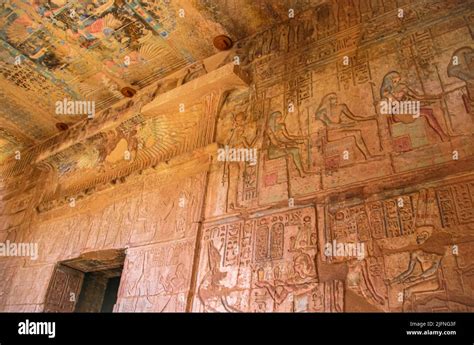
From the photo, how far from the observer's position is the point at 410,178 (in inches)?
118

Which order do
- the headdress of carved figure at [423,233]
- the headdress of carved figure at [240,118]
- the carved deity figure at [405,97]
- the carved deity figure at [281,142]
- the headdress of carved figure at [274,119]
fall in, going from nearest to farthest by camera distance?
1. the headdress of carved figure at [423,233]
2. the carved deity figure at [405,97]
3. the carved deity figure at [281,142]
4. the headdress of carved figure at [274,119]
5. the headdress of carved figure at [240,118]

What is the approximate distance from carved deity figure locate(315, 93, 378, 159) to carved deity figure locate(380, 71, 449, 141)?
0.26 metres

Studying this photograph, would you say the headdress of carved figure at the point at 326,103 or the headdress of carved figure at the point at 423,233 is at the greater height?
the headdress of carved figure at the point at 326,103

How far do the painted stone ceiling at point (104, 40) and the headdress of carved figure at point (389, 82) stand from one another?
170 centimetres

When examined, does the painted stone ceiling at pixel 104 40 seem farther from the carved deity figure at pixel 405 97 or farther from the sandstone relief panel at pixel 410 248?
the sandstone relief panel at pixel 410 248

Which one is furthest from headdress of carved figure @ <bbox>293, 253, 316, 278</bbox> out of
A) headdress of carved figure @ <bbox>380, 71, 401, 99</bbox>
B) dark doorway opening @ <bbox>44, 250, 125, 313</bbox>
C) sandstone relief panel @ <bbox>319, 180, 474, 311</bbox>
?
dark doorway opening @ <bbox>44, 250, 125, 313</bbox>

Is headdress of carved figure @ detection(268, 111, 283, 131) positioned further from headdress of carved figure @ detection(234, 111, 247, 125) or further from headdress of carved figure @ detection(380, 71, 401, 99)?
headdress of carved figure @ detection(380, 71, 401, 99)

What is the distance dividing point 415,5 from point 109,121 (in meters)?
4.56

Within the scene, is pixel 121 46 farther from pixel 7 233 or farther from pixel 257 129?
pixel 7 233

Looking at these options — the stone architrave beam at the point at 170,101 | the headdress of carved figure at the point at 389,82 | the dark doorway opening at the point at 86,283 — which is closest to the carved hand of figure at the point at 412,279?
the headdress of carved figure at the point at 389,82

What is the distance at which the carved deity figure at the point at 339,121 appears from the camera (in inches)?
137

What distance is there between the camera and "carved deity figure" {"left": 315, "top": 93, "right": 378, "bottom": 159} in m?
3.47

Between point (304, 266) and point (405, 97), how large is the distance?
5.88 ft
